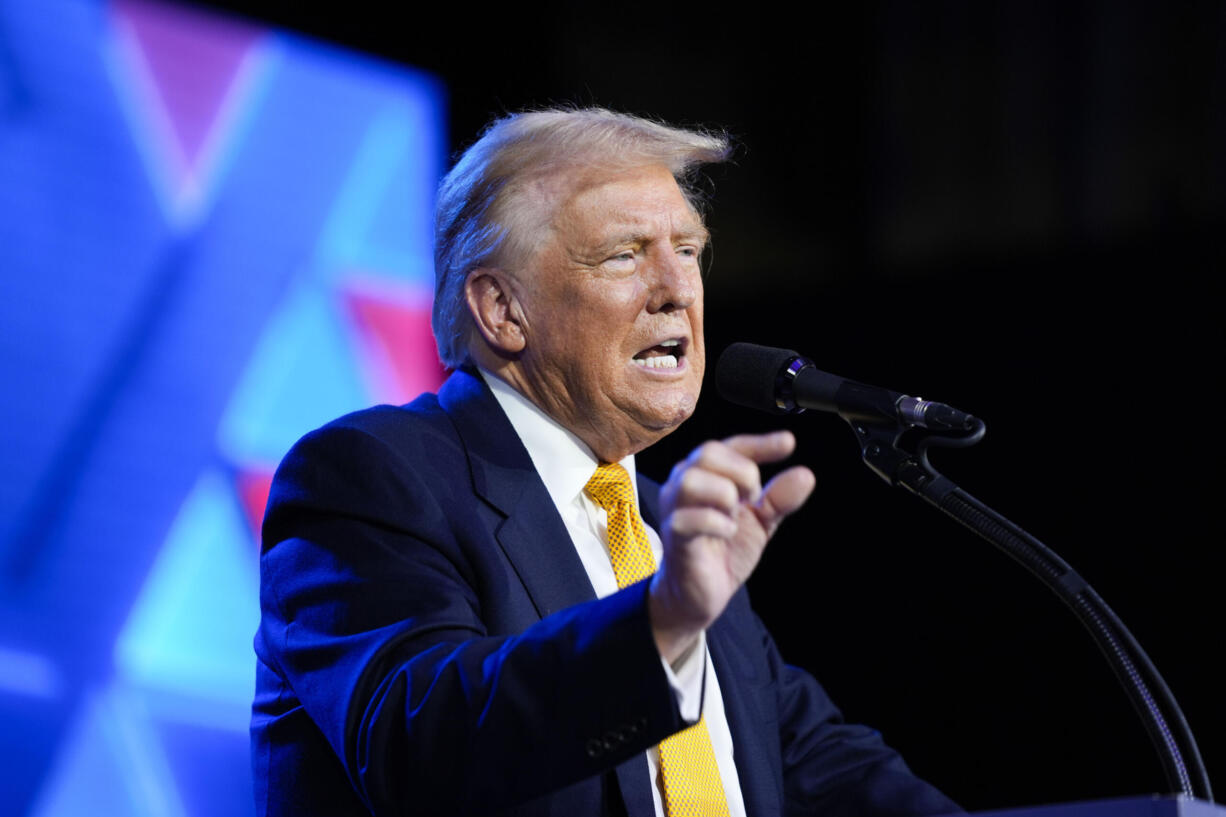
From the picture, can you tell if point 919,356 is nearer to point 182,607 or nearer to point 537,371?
point 537,371

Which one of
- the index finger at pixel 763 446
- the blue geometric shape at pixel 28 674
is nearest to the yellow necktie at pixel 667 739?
the index finger at pixel 763 446

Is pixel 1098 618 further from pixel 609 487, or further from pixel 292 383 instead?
pixel 292 383

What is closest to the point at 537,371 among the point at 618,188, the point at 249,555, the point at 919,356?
the point at 618,188

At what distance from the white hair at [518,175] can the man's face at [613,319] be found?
4cm

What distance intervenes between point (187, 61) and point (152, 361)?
29.5 inches

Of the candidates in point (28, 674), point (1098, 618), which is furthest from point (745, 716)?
point (28, 674)

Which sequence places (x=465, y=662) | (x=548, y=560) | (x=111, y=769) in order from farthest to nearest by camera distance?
(x=111, y=769), (x=548, y=560), (x=465, y=662)

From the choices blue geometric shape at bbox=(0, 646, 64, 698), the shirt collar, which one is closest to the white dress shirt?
the shirt collar

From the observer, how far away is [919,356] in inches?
139

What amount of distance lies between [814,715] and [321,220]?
1.83 m

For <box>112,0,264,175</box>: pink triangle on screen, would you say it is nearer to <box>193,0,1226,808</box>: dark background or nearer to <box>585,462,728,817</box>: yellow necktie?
<box>193,0,1226,808</box>: dark background

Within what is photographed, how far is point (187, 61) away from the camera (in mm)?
3119

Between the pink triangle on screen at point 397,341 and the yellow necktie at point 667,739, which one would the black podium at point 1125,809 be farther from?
the pink triangle on screen at point 397,341

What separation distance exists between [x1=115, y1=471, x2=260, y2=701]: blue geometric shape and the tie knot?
1.28 meters
